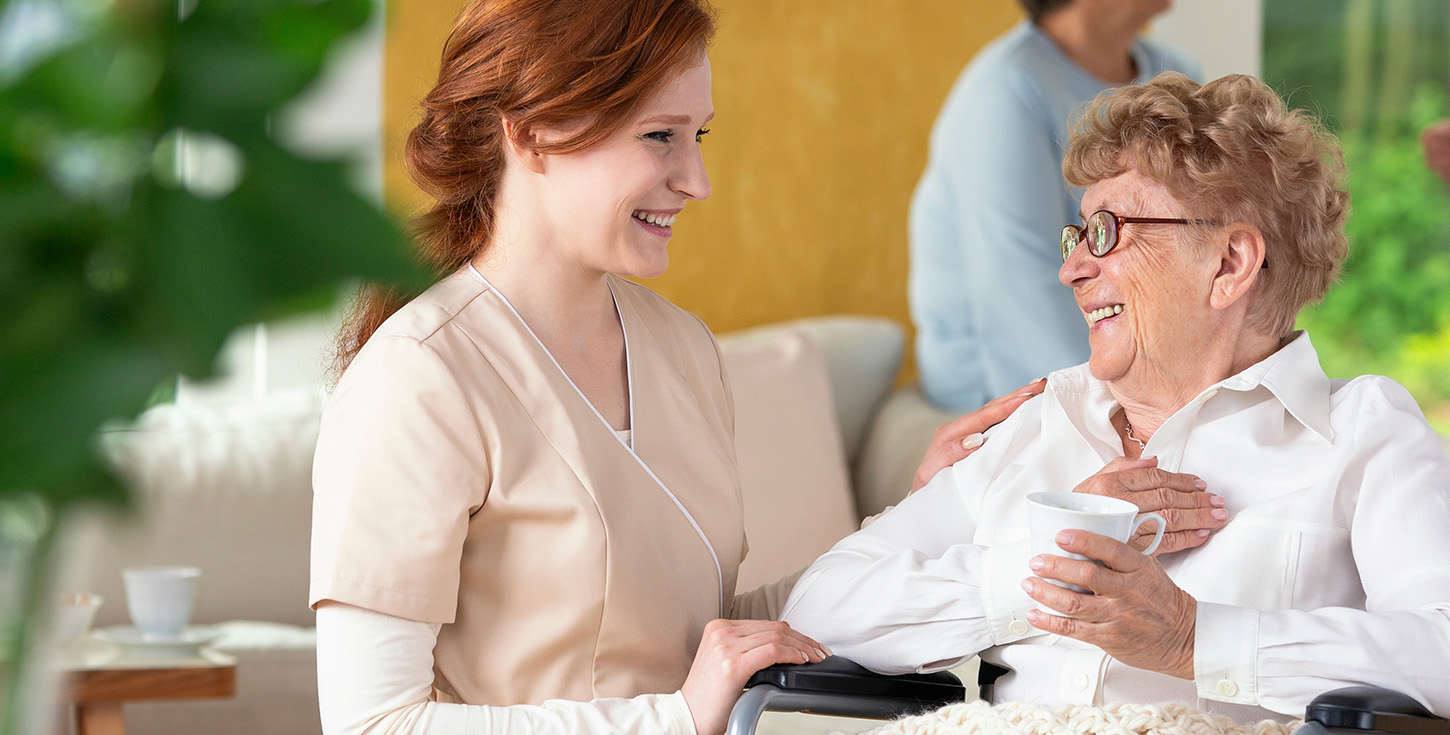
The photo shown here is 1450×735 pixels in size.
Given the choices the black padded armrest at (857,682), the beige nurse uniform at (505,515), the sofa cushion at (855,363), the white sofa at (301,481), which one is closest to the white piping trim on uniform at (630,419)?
the beige nurse uniform at (505,515)

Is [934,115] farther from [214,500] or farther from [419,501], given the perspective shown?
[419,501]

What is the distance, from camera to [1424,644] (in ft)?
4.43

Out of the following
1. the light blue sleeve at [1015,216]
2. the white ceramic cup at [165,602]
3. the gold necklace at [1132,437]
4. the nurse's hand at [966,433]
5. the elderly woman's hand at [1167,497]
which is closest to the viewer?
the elderly woman's hand at [1167,497]

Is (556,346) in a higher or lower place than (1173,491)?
higher

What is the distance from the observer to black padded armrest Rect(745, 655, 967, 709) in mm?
1496

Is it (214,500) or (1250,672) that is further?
(214,500)

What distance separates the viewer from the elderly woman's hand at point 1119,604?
1.31 meters

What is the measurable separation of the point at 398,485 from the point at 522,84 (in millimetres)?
486

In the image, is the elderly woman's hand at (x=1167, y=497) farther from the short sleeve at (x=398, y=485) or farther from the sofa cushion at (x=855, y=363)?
the sofa cushion at (x=855, y=363)

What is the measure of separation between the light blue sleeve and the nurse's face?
1.43 m

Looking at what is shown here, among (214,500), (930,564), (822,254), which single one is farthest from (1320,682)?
(822,254)

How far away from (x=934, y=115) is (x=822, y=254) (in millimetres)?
558

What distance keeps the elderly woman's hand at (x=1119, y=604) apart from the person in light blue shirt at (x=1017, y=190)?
5.06 feet

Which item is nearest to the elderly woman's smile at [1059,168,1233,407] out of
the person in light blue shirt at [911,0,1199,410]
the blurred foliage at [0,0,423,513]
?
the person in light blue shirt at [911,0,1199,410]
